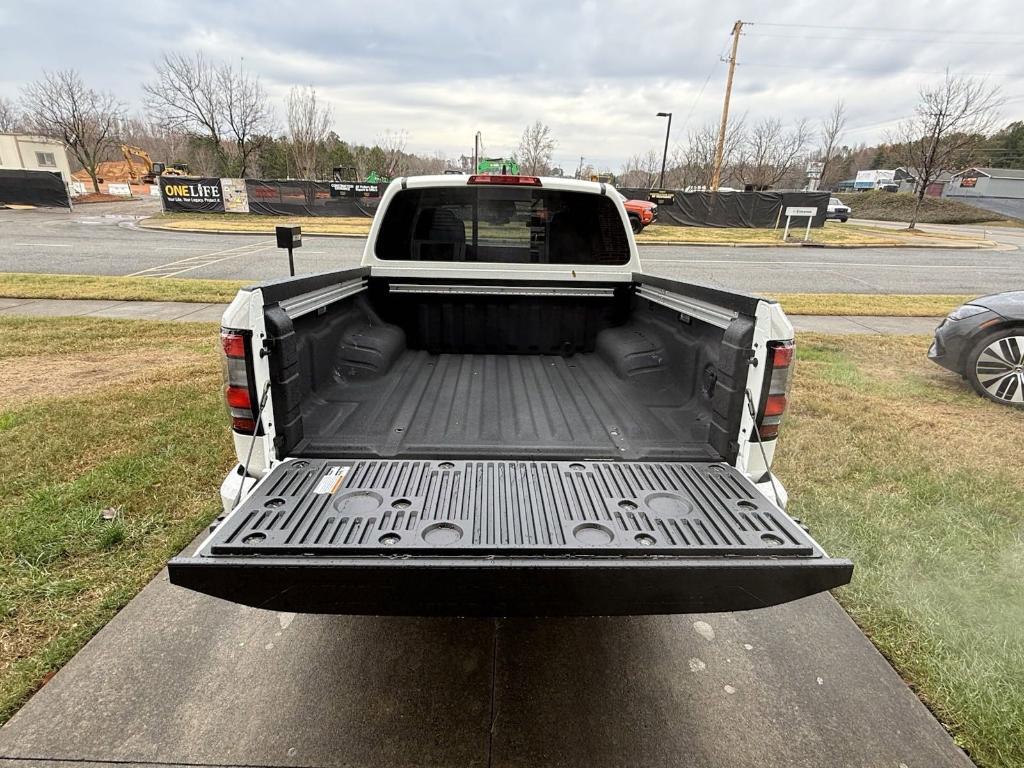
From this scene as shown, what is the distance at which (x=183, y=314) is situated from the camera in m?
8.62

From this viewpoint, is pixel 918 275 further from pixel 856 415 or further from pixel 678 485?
pixel 678 485

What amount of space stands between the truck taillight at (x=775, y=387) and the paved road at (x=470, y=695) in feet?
3.58

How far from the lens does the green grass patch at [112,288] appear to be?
9.46 m

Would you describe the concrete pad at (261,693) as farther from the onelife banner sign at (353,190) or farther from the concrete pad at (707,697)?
the onelife banner sign at (353,190)

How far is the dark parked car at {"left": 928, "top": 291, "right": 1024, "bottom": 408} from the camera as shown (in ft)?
17.3

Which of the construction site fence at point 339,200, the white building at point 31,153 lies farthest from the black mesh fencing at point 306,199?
the white building at point 31,153

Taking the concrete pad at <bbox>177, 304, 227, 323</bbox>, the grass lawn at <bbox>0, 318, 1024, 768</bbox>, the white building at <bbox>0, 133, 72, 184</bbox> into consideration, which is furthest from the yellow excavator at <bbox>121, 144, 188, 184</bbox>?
the grass lawn at <bbox>0, 318, 1024, 768</bbox>

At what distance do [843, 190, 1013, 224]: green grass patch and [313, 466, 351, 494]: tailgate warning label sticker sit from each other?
54.8 m

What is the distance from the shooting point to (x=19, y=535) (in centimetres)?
305

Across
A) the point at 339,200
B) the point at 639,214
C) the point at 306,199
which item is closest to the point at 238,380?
the point at 639,214

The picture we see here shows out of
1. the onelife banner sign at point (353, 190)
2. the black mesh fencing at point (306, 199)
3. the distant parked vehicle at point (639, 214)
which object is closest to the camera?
the distant parked vehicle at point (639, 214)

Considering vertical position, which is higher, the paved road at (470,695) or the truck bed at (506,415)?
the truck bed at (506,415)

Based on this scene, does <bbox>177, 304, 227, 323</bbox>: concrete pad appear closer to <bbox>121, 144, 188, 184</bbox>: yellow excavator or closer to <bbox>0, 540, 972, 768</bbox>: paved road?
<bbox>0, 540, 972, 768</bbox>: paved road

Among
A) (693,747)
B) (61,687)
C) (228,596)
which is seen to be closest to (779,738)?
(693,747)
